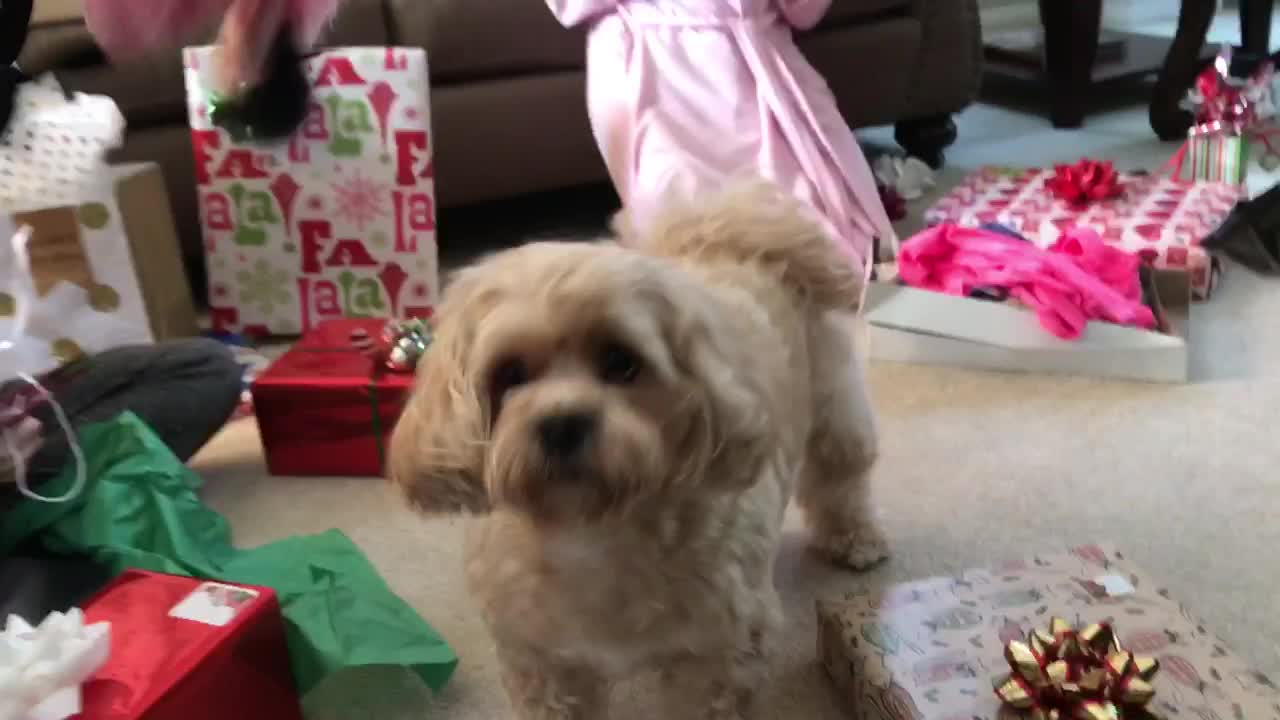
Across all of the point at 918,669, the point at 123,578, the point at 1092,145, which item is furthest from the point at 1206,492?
the point at 1092,145

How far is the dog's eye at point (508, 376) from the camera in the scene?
35.3 inches

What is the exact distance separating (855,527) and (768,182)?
1.44 ft

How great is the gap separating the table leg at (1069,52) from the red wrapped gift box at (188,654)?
8.88 ft

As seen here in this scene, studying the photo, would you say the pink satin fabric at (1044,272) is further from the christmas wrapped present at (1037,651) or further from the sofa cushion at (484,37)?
the sofa cushion at (484,37)

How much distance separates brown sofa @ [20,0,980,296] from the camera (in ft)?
6.93

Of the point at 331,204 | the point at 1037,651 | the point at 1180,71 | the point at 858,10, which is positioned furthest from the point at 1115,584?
the point at 1180,71

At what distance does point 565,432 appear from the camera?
2.82ft

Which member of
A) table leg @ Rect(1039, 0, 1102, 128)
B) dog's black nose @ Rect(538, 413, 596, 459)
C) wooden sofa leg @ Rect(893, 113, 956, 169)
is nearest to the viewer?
dog's black nose @ Rect(538, 413, 596, 459)

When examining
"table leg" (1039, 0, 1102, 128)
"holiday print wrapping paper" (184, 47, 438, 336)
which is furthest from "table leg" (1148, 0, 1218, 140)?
"holiday print wrapping paper" (184, 47, 438, 336)

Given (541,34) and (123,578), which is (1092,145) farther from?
(123,578)

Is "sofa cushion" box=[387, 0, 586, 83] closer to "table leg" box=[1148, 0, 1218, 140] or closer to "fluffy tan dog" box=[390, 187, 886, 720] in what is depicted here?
"fluffy tan dog" box=[390, 187, 886, 720]

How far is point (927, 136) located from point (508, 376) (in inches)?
88.0

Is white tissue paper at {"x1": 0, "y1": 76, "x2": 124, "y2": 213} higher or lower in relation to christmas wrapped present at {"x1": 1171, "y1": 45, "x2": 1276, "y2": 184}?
higher

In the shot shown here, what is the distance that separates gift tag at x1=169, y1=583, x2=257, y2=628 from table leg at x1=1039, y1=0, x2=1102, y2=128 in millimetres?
2719
